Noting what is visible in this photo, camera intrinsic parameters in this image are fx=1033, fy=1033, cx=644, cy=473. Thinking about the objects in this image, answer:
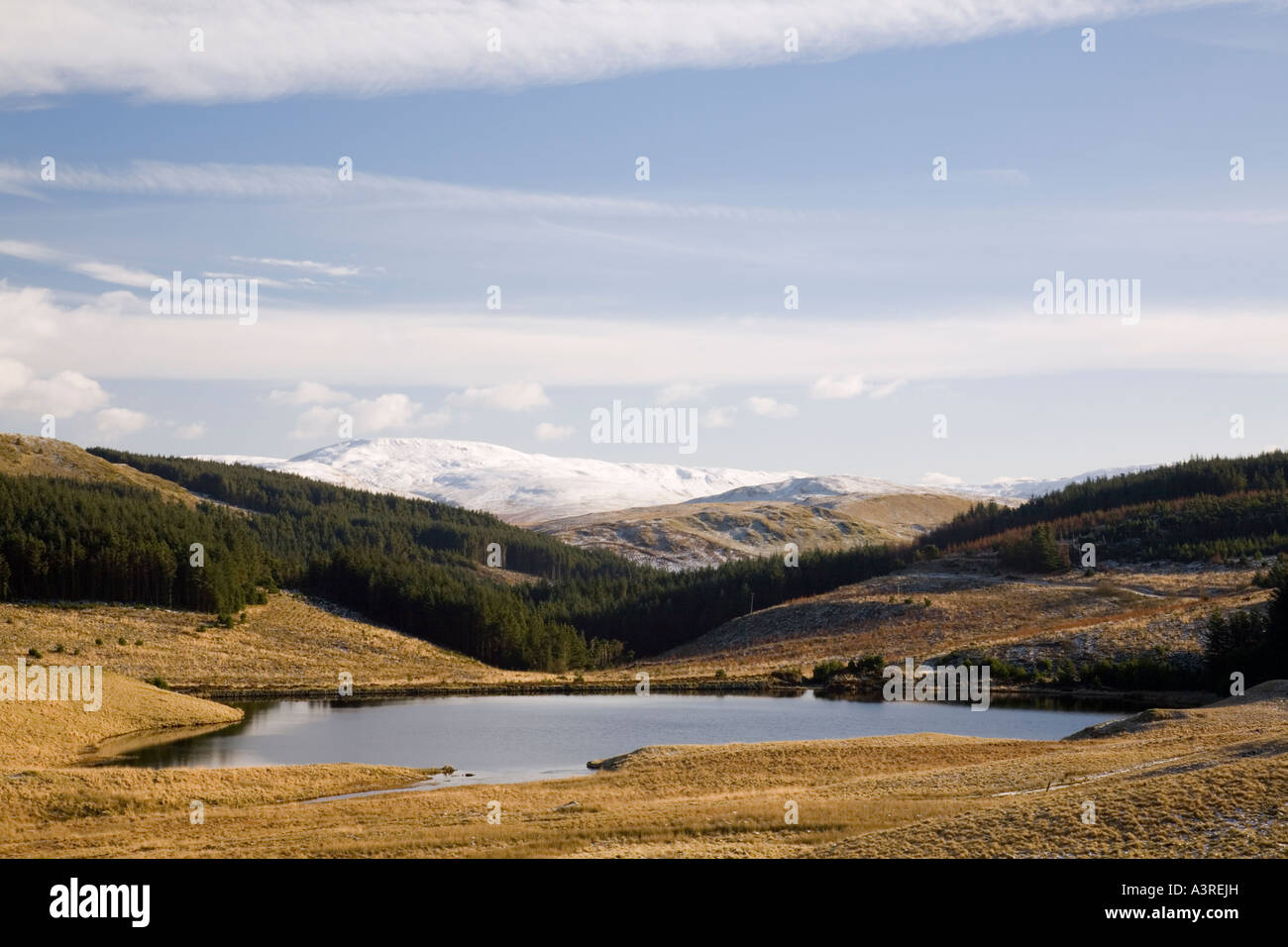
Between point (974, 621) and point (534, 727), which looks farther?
point (974, 621)

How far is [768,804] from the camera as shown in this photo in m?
34.4

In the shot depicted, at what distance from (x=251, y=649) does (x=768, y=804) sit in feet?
302

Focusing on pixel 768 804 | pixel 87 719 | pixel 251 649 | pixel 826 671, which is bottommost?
pixel 826 671

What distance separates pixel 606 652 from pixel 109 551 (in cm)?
6496

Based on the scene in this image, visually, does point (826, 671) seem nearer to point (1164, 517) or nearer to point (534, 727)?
point (534, 727)

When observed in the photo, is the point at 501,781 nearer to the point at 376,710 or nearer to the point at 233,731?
the point at 233,731

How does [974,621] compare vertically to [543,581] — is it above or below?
below

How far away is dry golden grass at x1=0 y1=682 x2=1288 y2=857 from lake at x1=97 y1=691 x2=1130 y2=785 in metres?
6.91

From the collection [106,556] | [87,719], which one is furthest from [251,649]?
[87,719]

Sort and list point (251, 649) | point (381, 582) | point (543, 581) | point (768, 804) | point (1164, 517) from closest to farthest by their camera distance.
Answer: point (768, 804)
point (251, 649)
point (381, 582)
point (1164, 517)
point (543, 581)

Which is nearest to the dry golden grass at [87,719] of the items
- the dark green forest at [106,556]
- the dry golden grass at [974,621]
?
the dark green forest at [106,556]
